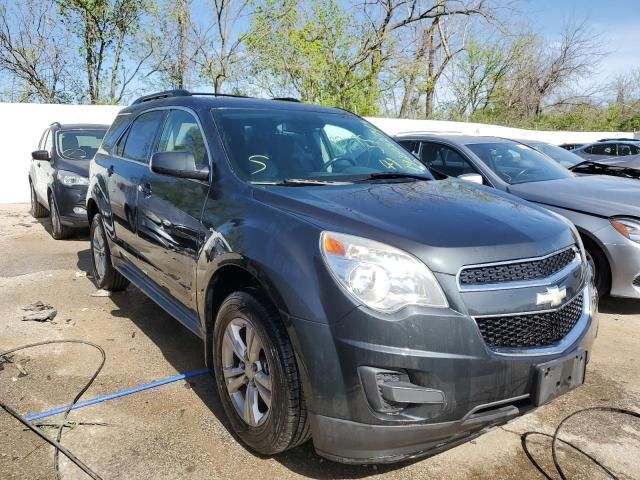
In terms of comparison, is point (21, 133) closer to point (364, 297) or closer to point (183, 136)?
point (183, 136)

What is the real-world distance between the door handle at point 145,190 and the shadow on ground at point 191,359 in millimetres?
1162

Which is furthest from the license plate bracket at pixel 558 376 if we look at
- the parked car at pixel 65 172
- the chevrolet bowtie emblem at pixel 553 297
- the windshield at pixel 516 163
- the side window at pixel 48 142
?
the side window at pixel 48 142

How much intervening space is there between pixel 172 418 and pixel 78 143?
657 cm

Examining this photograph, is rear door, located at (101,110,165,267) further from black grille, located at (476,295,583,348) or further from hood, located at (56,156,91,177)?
hood, located at (56,156,91,177)

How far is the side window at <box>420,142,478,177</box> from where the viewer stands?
5867mm

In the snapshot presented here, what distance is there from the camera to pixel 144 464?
2.48 meters

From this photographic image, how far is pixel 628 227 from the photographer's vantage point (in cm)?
442

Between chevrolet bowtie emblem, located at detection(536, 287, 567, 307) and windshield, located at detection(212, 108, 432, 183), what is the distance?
126 cm

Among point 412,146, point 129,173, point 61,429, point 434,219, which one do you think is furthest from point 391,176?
point 412,146

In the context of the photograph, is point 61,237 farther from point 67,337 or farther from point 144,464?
point 144,464

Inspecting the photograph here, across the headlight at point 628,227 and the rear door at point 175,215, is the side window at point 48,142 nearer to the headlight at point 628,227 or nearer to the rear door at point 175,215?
the rear door at point 175,215

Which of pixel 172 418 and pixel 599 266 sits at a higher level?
pixel 599 266

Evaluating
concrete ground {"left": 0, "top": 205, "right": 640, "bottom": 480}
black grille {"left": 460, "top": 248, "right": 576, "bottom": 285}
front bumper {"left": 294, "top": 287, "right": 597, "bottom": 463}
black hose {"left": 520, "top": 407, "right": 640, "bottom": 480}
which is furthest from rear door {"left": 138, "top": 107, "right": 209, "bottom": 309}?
black hose {"left": 520, "top": 407, "right": 640, "bottom": 480}

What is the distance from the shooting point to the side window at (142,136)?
3912mm
